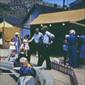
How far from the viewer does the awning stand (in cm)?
703

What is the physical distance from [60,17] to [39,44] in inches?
25.5

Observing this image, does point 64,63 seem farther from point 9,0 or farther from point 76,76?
point 9,0

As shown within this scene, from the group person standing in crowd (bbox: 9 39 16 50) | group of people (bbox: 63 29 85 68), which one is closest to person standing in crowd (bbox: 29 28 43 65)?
person standing in crowd (bbox: 9 39 16 50)

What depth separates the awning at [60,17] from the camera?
7.03 metres

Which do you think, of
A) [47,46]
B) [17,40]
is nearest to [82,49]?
[47,46]

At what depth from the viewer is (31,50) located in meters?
7.17

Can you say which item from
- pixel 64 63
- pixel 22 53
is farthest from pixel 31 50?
pixel 64 63

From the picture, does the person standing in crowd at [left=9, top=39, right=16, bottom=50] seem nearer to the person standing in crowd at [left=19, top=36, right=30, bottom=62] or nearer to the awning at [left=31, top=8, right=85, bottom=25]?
the person standing in crowd at [left=19, top=36, right=30, bottom=62]

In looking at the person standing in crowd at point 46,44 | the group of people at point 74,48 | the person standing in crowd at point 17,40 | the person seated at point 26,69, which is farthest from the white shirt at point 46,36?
the person seated at point 26,69

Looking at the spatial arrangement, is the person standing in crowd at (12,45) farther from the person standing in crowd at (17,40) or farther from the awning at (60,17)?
the awning at (60,17)

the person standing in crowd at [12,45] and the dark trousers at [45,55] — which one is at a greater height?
the person standing in crowd at [12,45]

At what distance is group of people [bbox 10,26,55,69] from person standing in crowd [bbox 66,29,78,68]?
289 mm

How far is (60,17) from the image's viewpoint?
7355 mm

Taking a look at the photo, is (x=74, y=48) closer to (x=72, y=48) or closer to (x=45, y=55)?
(x=72, y=48)
